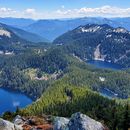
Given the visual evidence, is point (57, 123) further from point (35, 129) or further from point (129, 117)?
point (129, 117)

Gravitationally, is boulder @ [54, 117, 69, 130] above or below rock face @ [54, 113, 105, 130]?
below

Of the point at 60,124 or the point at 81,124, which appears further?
the point at 60,124

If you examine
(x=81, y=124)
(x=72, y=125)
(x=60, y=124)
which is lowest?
(x=60, y=124)

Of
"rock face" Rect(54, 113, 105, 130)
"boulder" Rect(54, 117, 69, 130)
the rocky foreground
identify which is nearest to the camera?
"rock face" Rect(54, 113, 105, 130)

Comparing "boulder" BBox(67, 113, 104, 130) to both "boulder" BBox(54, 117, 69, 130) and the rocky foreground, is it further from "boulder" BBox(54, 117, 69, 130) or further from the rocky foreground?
"boulder" BBox(54, 117, 69, 130)

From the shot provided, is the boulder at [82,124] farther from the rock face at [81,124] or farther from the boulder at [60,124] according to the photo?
the boulder at [60,124]

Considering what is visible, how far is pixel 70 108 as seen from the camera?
196625mm

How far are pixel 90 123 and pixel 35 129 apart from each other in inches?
583

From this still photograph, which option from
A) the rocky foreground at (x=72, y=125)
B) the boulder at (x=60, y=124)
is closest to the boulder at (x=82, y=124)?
the rocky foreground at (x=72, y=125)

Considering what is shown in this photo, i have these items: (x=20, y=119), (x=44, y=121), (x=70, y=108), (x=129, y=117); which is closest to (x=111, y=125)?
(x=129, y=117)

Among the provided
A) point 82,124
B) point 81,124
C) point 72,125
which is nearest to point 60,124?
point 72,125

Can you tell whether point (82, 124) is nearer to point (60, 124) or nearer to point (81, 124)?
point (81, 124)

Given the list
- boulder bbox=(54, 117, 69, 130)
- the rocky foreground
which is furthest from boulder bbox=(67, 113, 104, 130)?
boulder bbox=(54, 117, 69, 130)

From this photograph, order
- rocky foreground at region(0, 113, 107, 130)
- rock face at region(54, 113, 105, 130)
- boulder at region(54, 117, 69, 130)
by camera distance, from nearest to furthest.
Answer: rock face at region(54, 113, 105, 130)
rocky foreground at region(0, 113, 107, 130)
boulder at region(54, 117, 69, 130)
